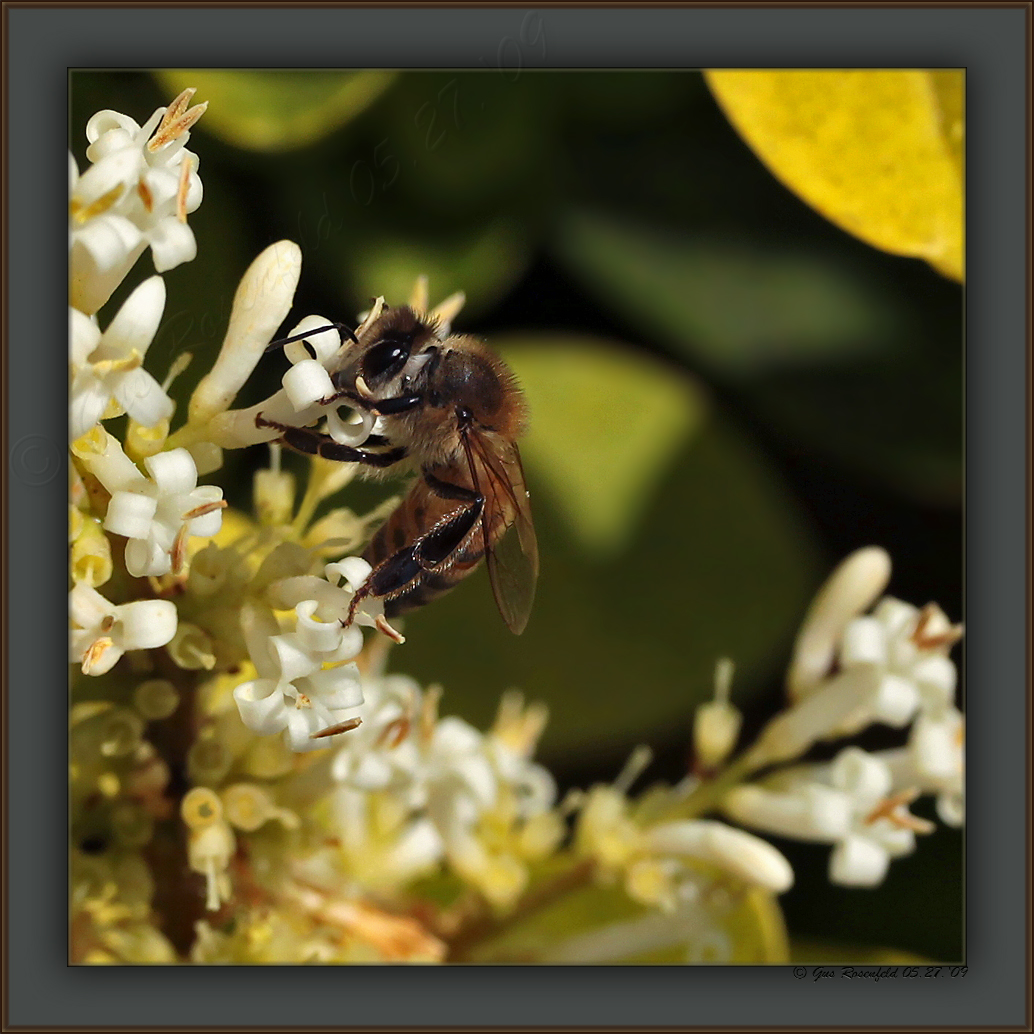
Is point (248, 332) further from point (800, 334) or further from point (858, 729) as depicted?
point (800, 334)

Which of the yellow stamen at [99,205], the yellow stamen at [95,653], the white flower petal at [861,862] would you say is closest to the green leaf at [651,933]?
the white flower petal at [861,862]

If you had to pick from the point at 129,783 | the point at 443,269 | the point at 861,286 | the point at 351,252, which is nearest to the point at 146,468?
the point at 129,783

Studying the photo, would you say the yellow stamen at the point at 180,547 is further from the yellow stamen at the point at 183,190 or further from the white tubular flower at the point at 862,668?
the white tubular flower at the point at 862,668

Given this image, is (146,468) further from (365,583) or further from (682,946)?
(682,946)

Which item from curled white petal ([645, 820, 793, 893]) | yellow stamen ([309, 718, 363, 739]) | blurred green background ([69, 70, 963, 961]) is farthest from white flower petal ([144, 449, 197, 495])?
curled white petal ([645, 820, 793, 893])

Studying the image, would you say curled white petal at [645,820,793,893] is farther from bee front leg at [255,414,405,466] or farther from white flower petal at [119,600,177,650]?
white flower petal at [119,600,177,650]
